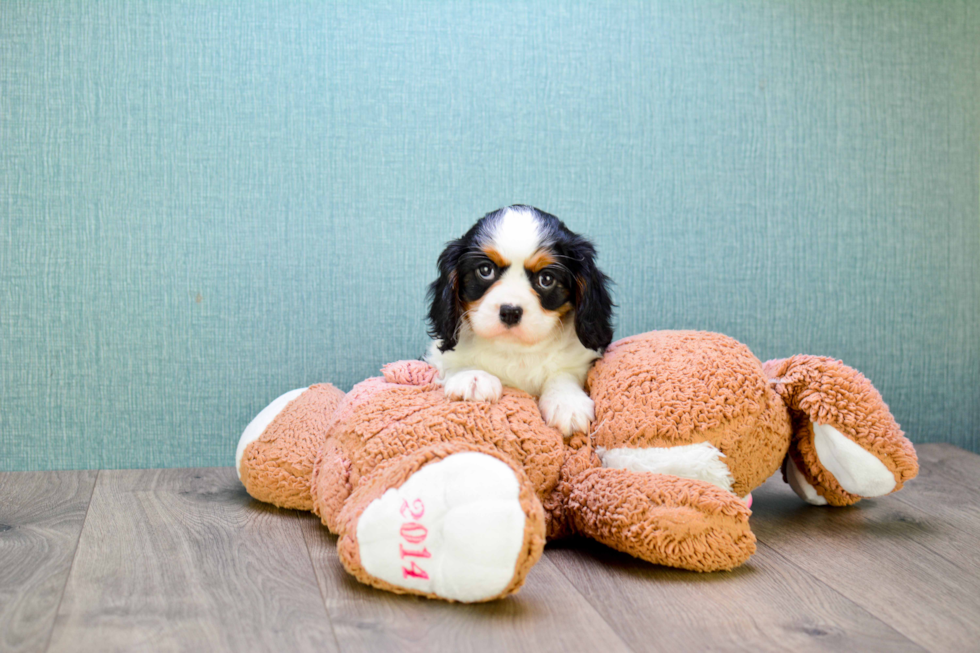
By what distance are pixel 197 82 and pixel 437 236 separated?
718 mm

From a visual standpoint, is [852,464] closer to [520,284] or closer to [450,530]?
[520,284]

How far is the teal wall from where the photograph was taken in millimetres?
1959

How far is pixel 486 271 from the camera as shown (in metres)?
1.49

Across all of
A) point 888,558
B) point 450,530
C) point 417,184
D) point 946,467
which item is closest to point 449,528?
point 450,530

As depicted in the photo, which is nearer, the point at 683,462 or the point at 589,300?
the point at 683,462

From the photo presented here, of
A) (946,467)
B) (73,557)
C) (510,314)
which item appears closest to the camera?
(73,557)

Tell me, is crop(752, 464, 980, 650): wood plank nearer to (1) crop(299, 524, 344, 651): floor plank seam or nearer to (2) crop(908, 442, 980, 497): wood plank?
(2) crop(908, 442, 980, 497): wood plank

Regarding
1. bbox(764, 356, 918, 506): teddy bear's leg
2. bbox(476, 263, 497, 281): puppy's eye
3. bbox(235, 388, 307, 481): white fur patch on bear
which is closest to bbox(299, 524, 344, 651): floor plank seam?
bbox(235, 388, 307, 481): white fur patch on bear

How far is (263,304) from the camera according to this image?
204cm

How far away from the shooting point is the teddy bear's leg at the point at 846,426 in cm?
147

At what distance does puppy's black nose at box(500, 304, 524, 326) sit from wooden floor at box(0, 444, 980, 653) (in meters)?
0.41

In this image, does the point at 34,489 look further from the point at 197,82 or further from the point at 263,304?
the point at 197,82

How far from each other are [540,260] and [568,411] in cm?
29

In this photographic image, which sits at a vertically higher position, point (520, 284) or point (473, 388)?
point (520, 284)
